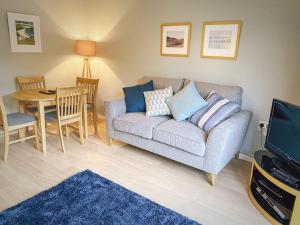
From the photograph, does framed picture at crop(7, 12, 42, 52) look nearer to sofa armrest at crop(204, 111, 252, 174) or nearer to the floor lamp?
the floor lamp

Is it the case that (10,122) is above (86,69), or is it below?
below

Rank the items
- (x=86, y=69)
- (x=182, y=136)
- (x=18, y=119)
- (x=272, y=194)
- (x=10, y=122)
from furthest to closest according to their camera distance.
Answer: (x=86, y=69)
(x=18, y=119)
(x=10, y=122)
(x=182, y=136)
(x=272, y=194)

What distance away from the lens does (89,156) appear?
2846 millimetres

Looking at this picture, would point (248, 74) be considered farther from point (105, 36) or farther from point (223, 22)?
point (105, 36)

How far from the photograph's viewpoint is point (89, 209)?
1894 mm

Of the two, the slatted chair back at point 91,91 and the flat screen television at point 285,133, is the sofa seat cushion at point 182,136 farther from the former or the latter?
the slatted chair back at point 91,91

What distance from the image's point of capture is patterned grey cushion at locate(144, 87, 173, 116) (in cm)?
289

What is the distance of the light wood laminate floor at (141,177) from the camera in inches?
77.2

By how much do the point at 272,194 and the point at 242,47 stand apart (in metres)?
1.70

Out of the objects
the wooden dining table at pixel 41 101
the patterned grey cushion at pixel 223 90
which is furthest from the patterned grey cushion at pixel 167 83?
the wooden dining table at pixel 41 101

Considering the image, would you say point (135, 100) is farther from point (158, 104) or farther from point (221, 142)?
point (221, 142)

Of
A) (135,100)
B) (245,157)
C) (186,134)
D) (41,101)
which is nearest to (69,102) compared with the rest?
(41,101)

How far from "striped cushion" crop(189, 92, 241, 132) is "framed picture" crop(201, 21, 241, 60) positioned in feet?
1.91

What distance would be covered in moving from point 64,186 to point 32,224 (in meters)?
0.49
